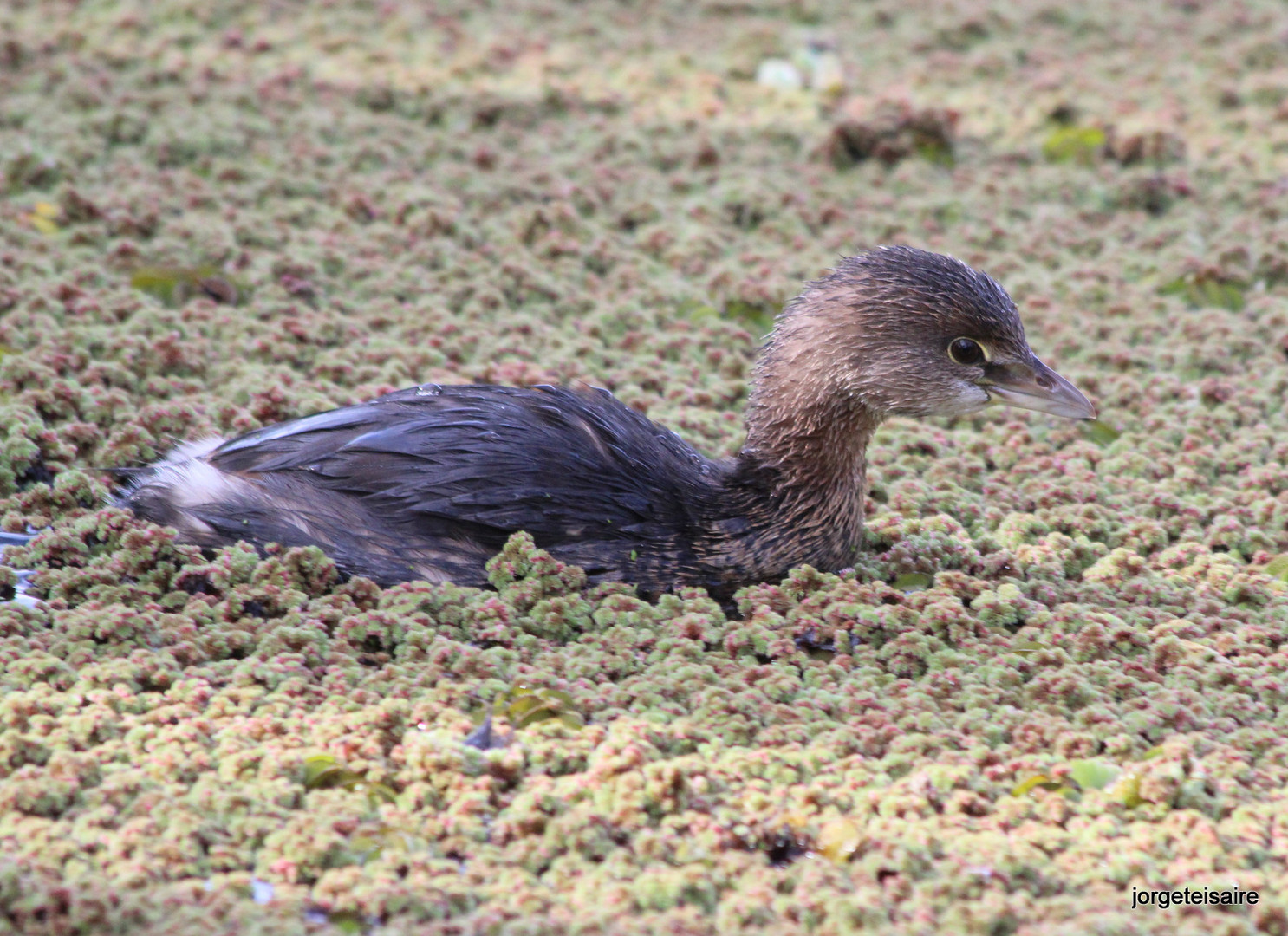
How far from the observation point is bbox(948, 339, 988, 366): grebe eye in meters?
5.07

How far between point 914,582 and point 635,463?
0.98 metres

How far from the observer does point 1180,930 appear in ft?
11.2

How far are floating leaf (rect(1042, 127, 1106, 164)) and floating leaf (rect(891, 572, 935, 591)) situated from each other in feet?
13.2

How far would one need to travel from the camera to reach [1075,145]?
8.34 m

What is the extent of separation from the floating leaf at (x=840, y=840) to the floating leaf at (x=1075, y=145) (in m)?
5.48

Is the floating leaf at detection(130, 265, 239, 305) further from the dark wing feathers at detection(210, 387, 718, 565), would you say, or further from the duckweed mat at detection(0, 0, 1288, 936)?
the dark wing feathers at detection(210, 387, 718, 565)

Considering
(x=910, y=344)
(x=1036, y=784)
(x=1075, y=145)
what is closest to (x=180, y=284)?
(x=910, y=344)

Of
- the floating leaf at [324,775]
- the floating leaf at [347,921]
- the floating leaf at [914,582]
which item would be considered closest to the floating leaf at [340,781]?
the floating leaf at [324,775]

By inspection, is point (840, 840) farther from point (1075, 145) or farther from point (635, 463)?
point (1075, 145)

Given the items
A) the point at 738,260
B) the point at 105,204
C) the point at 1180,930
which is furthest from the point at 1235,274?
the point at 105,204

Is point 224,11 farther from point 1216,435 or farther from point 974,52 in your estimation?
point 1216,435

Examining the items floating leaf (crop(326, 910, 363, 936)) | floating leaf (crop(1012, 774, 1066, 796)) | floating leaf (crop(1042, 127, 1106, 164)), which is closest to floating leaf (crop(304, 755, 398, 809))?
floating leaf (crop(326, 910, 363, 936))

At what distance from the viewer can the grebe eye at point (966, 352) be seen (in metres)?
5.07

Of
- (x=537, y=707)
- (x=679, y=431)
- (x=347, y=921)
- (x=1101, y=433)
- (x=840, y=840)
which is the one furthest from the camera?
(x=1101, y=433)
